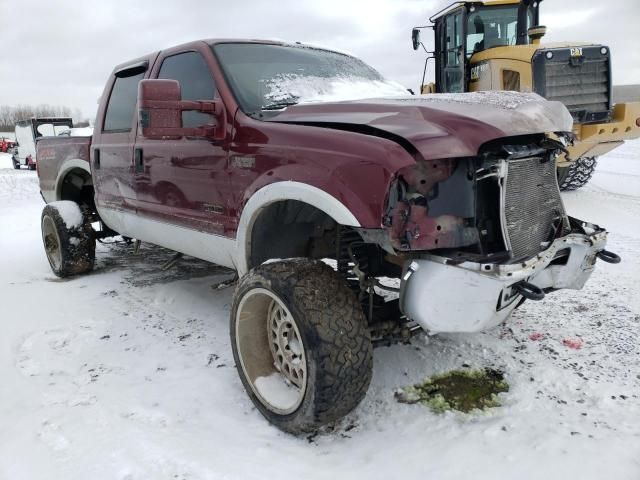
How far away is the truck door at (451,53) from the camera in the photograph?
27.7ft

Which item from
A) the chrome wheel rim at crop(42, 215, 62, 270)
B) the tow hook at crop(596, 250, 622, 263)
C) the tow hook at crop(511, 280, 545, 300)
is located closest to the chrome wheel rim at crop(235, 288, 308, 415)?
the tow hook at crop(511, 280, 545, 300)

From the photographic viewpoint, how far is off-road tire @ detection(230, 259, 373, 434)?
2279mm

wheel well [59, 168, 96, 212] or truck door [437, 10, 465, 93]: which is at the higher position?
truck door [437, 10, 465, 93]

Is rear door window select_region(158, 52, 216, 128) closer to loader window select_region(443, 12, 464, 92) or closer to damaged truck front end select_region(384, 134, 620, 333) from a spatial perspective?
damaged truck front end select_region(384, 134, 620, 333)

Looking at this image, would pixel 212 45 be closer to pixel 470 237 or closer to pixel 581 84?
pixel 470 237

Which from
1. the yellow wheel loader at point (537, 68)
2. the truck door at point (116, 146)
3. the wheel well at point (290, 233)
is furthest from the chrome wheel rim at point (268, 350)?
the yellow wheel loader at point (537, 68)

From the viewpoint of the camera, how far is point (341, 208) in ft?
7.63

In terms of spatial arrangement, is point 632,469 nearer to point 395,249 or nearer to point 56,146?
point 395,249

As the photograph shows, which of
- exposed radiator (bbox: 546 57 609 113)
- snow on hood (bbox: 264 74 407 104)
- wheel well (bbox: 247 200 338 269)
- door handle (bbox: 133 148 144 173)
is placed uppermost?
exposed radiator (bbox: 546 57 609 113)

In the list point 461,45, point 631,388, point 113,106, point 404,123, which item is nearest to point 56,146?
point 113,106

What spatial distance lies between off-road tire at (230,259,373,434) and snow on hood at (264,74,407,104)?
3.88ft

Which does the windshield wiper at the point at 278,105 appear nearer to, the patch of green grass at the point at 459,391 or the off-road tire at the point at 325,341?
the off-road tire at the point at 325,341

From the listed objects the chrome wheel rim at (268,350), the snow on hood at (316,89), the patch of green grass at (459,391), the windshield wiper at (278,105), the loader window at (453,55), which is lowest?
the patch of green grass at (459,391)

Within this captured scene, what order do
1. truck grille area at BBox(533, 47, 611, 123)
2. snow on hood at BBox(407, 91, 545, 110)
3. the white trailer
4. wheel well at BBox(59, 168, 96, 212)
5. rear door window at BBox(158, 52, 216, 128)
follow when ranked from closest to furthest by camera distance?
snow on hood at BBox(407, 91, 545, 110), rear door window at BBox(158, 52, 216, 128), wheel well at BBox(59, 168, 96, 212), truck grille area at BBox(533, 47, 611, 123), the white trailer
